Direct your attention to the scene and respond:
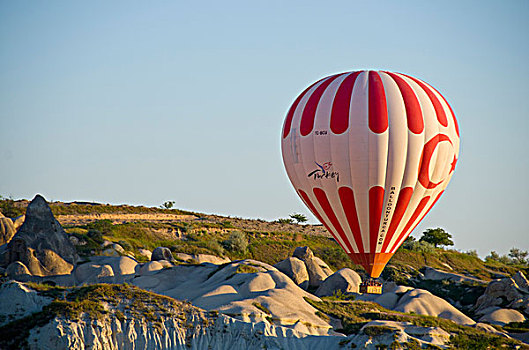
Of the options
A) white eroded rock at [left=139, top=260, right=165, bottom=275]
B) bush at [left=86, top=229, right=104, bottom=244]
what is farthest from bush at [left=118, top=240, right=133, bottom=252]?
white eroded rock at [left=139, top=260, right=165, bottom=275]

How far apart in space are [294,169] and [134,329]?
16.9m

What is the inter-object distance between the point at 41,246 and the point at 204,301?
12.1 m

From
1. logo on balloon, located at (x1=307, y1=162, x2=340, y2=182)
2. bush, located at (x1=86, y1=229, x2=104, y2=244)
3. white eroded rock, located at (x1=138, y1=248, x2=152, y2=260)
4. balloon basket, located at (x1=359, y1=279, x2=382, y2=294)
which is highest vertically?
logo on balloon, located at (x1=307, y1=162, x2=340, y2=182)

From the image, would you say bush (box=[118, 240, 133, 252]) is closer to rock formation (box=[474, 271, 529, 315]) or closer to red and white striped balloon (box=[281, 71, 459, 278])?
red and white striped balloon (box=[281, 71, 459, 278])

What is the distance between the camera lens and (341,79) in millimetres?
47906

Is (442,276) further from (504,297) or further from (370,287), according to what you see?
(370,287)

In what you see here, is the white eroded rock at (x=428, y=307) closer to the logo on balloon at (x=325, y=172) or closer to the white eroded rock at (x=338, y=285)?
the white eroded rock at (x=338, y=285)

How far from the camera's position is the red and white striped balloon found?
45.3 metres

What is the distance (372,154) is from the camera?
45.2m

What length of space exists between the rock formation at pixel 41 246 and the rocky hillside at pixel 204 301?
7 centimetres

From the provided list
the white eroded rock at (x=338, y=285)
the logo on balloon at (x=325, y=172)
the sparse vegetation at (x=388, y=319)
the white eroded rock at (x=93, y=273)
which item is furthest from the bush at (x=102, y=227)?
the sparse vegetation at (x=388, y=319)

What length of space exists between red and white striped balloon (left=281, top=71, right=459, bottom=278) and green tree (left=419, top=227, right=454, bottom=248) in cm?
5190

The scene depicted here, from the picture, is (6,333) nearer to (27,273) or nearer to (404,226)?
(27,273)

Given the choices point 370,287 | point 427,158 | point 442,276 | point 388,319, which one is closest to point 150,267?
point 370,287
